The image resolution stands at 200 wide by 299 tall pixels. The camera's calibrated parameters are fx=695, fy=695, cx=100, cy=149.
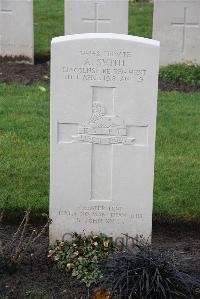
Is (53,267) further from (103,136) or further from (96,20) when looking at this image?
(96,20)

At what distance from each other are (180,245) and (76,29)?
5.69 meters

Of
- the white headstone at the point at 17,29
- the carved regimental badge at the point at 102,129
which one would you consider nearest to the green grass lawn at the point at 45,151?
the carved regimental badge at the point at 102,129

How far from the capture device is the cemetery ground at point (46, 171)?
4531 mm

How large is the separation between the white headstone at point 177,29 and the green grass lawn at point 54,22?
50.4 inches

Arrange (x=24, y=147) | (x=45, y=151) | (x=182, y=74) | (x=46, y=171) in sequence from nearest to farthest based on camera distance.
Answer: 1. (x=46, y=171)
2. (x=45, y=151)
3. (x=24, y=147)
4. (x=182, y=74)

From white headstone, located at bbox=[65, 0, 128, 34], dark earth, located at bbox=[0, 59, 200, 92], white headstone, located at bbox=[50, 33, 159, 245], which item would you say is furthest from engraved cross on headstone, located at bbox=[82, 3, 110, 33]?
white headstone, located at bbox=[50, 33, 159, 245]

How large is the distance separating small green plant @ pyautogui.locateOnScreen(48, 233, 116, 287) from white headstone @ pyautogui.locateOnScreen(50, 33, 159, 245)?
0.08 metres

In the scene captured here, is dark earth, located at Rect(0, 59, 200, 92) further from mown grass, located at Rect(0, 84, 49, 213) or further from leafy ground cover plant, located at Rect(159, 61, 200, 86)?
mown grass, located at Rect(0, 84, 49, 213)

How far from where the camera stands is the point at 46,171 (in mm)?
6176

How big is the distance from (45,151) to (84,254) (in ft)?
6.92

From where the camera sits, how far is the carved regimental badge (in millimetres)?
4547

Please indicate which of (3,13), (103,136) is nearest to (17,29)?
(3,13)

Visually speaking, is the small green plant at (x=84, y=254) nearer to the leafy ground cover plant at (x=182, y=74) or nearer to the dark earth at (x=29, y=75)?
the dark earth at (x=29, y=75)

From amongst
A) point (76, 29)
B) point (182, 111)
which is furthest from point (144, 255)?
point (76, 29)
